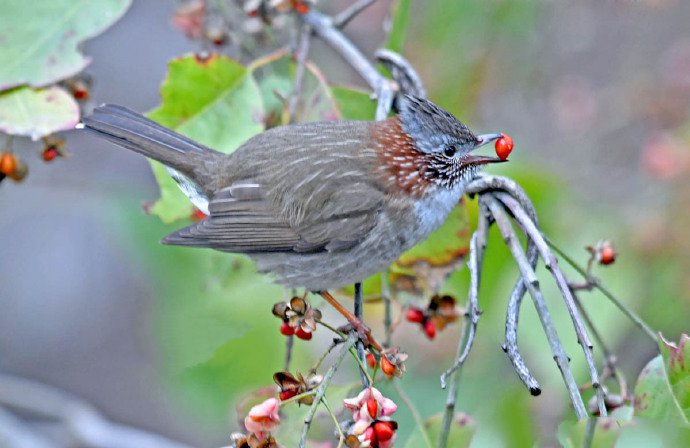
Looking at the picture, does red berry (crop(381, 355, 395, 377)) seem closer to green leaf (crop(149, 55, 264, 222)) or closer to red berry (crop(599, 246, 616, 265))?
red berry (crop(599, 246, 616, 265))

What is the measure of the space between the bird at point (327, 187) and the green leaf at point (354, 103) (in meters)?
0.14

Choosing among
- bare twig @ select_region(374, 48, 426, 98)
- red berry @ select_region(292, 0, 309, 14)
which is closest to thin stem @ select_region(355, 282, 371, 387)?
bare twig @ select_region(374, 48, 426, 98)

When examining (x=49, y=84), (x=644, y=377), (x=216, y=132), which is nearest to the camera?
(x=644, y=377)

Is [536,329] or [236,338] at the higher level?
[236,338]

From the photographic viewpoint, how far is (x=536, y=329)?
4320 millimetres

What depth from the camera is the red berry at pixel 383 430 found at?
8.58 feet

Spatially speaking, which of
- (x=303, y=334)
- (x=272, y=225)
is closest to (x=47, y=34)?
(x=272, y=225)

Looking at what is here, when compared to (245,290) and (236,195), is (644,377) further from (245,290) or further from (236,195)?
(245,290)

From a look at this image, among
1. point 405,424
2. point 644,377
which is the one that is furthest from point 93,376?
point 644,377

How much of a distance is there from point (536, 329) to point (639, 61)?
160 inches

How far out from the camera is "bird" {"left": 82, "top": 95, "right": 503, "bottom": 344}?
3.73 metres

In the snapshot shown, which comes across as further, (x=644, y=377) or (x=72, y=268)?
(x=72, y=268)

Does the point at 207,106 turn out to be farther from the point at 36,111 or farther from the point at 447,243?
the point at 447,243

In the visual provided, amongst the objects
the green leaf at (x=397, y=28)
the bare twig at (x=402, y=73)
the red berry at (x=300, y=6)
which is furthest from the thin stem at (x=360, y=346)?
the red berry at (x=300, y=6)
